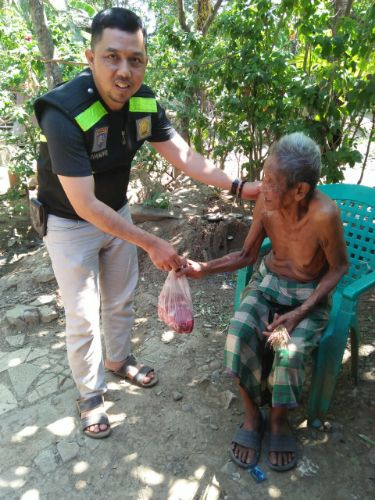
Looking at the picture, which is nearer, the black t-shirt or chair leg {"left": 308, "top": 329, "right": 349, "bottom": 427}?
the black t-shirt

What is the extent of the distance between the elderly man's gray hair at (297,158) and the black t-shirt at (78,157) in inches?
32.3

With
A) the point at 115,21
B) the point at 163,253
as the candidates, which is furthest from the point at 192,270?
the point at 115,21

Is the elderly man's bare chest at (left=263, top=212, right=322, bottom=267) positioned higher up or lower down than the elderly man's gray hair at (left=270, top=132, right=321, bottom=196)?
lower down

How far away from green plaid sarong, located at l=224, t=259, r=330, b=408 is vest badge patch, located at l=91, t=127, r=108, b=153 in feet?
3.83

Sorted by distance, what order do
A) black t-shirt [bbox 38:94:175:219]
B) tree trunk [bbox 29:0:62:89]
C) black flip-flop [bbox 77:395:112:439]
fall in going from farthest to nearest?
tree trunk [bbox 29:0:62:89], black flip-flop [bbox 77:395:112:439], black t-shirt [bbox 38:94:175:219]

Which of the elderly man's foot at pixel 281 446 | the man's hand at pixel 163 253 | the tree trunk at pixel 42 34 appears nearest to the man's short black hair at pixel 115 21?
the man's hand at pixel 163 253

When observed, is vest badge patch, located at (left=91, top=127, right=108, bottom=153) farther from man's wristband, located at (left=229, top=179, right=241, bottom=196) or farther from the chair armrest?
the chair armrest

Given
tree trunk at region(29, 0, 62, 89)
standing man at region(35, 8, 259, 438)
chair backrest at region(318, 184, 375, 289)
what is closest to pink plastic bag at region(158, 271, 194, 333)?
standing man at region(35, 8, 259, 438)

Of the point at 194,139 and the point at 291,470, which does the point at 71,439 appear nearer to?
the point at 291,470

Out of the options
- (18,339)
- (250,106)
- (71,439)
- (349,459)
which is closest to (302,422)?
(349,459)

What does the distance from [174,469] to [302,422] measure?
2.62ft

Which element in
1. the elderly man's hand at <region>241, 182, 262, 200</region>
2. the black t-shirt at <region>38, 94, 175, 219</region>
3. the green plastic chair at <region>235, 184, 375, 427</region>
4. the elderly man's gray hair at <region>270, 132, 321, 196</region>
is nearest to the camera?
the black t-shirt at <region>38, 94, 175, 219</region>

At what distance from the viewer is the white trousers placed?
7.65 ft

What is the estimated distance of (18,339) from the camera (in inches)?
139
